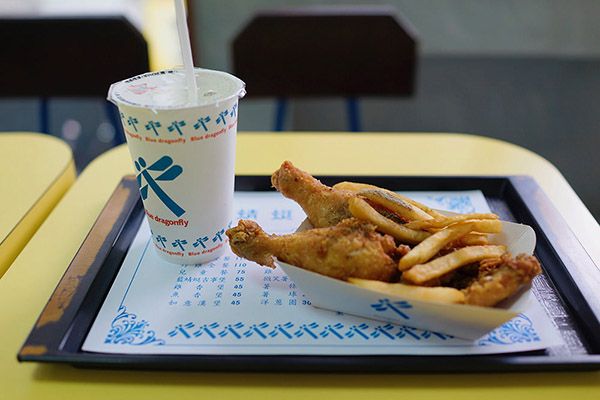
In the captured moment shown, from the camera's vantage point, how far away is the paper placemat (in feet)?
2.62

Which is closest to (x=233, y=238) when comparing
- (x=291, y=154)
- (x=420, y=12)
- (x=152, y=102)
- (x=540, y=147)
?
(x=152, y=102)

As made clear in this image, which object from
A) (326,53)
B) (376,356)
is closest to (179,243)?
(376,356)

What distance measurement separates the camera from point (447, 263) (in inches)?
32.3

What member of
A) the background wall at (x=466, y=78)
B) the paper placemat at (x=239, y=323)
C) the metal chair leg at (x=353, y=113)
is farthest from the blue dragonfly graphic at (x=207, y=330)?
the background wall at (x=466, y=78)

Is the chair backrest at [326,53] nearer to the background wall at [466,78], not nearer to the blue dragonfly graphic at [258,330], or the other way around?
the background wall at [466,78]

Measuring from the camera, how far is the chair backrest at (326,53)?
2115 millimetres

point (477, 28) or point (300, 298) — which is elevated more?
point (300, 298)

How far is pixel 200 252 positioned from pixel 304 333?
10.0 inches

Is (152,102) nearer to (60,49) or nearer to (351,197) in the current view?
(351,197)

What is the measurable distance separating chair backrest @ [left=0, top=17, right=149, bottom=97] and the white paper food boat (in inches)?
60.1

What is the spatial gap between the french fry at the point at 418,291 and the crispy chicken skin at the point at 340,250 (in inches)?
1.0

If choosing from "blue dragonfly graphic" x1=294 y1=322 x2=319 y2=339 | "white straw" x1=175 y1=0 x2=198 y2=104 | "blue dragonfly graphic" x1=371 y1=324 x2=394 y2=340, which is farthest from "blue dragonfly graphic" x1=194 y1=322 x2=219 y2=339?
"white straw" x1=175 y1=0 x2=198 y2=104

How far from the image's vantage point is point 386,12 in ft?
6.98

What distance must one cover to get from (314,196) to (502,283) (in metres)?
0.32
